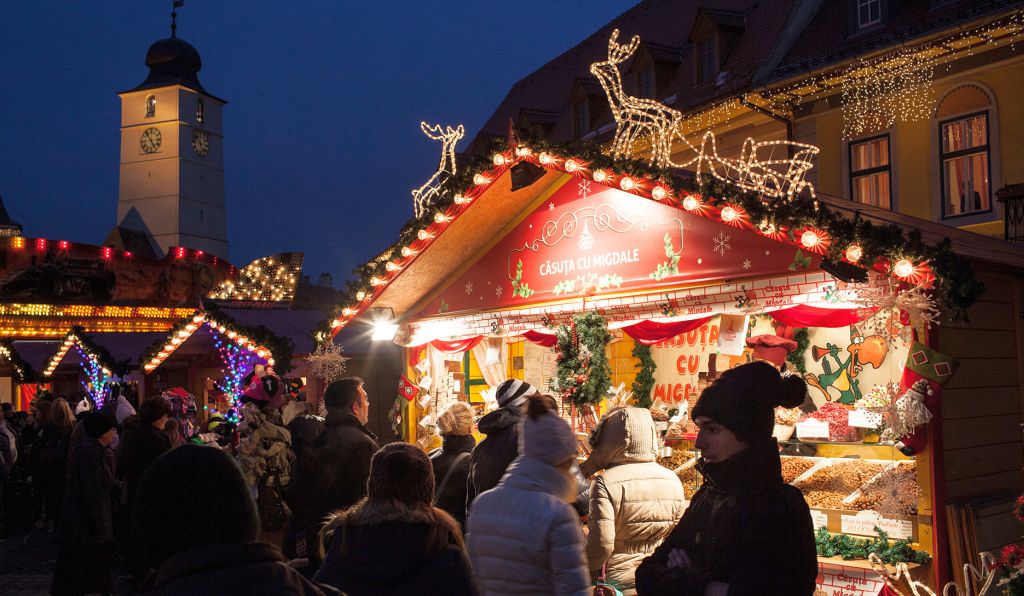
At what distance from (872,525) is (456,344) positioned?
20.6ft

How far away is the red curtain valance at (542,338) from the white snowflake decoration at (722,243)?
252 cm

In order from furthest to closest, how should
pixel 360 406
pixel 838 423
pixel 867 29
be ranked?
pixel 867 29 < pixel 838 423 < pixel 360 406

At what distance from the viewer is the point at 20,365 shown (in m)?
23.5

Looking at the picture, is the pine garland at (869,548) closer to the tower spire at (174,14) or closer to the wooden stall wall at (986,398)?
the wooden stall wall at (986,398)

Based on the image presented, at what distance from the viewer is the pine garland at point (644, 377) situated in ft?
40.0

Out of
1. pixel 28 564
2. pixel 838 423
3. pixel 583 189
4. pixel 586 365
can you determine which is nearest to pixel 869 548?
pixel 838 423

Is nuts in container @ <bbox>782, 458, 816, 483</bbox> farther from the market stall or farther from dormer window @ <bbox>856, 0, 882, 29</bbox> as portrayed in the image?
dormer window @ <bbox>856, 0, 882, 29</bbox>

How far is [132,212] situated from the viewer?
6862cm

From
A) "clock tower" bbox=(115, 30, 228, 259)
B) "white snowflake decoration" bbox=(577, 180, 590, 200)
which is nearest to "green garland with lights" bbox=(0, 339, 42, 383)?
"white snowflake decoration" bbox=(577, 180, 590, 200)

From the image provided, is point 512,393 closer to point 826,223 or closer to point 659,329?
point 826,223

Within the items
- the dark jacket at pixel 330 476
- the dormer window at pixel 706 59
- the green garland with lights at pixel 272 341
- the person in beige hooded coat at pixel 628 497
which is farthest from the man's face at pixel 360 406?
the dormer window at pixel 706 59

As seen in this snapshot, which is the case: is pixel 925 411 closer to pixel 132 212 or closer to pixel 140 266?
pixel 140 266

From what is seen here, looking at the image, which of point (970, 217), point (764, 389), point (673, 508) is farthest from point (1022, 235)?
point (764, 389)

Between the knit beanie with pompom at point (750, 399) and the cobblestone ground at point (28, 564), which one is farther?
the cobblestone ground at point (28, 564)
